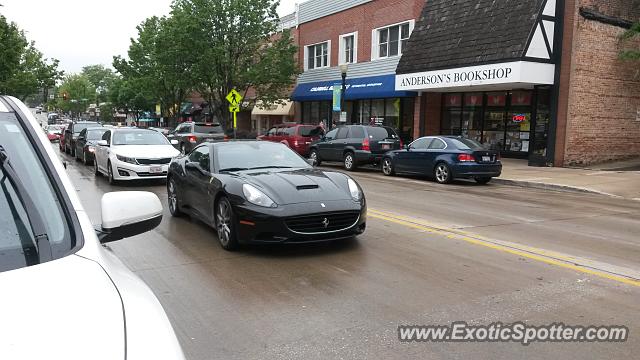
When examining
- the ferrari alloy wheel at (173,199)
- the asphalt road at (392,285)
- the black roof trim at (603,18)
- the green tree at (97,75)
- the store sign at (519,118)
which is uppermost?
the green tree at (97,75)

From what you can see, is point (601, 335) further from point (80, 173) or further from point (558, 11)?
point (558, 11)

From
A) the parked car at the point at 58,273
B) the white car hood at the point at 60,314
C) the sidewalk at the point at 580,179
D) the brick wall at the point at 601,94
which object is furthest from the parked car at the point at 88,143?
the white car hood at the point at 60,314

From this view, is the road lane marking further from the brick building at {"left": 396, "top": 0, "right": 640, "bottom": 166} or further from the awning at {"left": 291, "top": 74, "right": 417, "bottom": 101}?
the awning at {"left": 291, "top": 74, "right": 417, "bottom": 101}

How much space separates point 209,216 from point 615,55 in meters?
19.7

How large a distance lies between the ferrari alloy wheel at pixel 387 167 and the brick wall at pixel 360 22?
10.5 m

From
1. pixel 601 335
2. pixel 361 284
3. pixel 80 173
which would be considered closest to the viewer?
pixel 601 335

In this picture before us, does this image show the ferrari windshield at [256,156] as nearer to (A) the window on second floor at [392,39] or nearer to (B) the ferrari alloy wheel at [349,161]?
(B) the ferrari alloy wheel at [349,161]

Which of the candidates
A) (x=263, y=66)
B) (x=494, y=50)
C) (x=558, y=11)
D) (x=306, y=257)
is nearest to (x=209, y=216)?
(x=306, y=257)

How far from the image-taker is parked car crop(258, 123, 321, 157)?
23.5 m

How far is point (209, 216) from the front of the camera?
7500 mm

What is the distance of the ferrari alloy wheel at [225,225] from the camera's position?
6.70 metres

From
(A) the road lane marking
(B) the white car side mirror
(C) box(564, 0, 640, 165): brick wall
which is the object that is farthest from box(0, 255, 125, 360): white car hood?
(C) box(564, 0, 640, 165): brick wall

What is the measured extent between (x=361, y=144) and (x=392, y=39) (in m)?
10.5

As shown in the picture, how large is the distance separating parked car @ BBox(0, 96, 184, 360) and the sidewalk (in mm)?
14041
